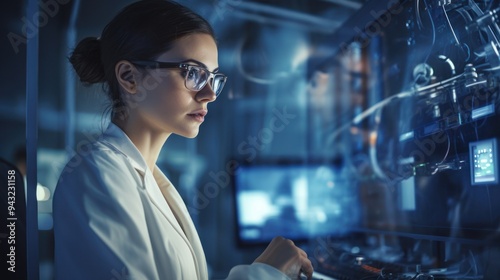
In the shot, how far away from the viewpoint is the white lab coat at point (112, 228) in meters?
0.85

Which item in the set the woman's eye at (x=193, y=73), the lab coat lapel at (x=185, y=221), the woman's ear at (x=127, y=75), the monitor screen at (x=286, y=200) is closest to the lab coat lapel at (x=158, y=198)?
the lab coat lapel at (x=185, y=221)

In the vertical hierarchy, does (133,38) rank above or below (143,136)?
above

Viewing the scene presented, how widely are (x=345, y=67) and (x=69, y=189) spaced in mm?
1683

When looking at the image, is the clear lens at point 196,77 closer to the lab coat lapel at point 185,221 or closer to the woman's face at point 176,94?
the woman's face at point 176,94

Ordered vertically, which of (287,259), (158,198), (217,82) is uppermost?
(217,82)

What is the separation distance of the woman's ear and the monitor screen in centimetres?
141

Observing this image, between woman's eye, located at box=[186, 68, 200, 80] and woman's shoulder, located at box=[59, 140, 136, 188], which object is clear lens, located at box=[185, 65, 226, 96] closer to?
woman's eye, located at box=[186, 68, 200, 80]

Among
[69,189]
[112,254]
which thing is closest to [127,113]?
[69,189]

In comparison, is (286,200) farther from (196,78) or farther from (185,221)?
(196,78)

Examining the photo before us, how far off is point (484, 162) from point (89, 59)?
3.43ft

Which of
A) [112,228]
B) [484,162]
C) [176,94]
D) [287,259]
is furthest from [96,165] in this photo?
[484,162]

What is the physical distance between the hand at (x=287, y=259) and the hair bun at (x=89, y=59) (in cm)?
60

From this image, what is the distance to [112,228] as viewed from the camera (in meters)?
0.86

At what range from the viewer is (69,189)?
2.92ft
